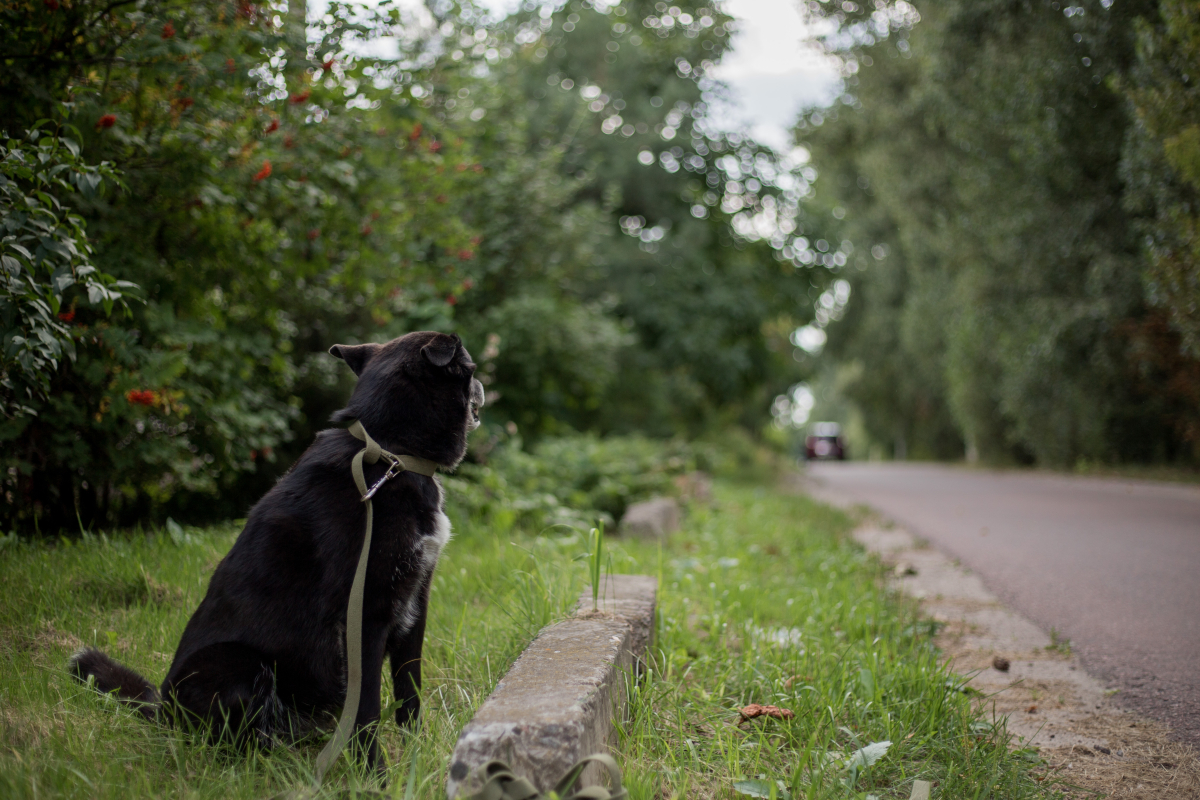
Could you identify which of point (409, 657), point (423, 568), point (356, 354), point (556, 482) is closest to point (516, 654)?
point (409, 657)

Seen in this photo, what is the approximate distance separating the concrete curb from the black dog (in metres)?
0.45

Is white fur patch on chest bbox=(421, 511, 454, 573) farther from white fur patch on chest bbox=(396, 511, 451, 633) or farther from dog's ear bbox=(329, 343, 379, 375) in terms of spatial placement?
dog's ear bbox=(329, 343, 379, 375)

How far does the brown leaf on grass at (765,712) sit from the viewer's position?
2.69 meters

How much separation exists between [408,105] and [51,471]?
3.41 meters

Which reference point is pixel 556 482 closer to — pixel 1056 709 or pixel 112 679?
pixel 1056 709

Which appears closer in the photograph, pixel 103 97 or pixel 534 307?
pixel 103 97

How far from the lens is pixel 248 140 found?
14.9 ft

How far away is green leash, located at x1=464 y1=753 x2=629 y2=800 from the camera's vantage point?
1.72 meters

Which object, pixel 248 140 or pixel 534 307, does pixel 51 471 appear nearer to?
pixel 248 140

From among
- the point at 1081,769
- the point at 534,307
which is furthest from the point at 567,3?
the point at 1081,769

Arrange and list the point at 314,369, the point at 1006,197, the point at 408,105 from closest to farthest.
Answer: the point at 408,105
the point at 314,369
the point at 1006,197

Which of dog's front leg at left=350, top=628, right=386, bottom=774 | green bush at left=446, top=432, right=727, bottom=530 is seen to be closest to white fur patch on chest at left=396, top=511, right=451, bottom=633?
dog's front leg at left=350, top=628, right=386, bottom=774

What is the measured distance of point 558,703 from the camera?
6.32 ft

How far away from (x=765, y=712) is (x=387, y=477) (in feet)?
5.07
